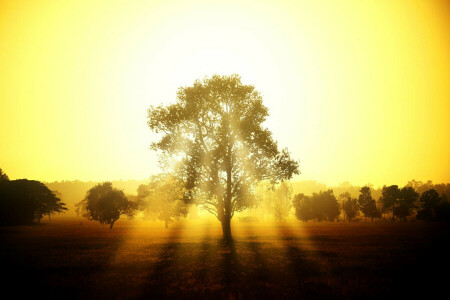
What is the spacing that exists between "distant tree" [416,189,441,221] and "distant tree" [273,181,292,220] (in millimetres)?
56796

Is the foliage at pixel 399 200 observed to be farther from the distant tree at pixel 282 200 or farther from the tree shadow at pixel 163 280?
the tree shadow at pixel 163 280

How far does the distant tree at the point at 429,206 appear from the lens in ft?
322

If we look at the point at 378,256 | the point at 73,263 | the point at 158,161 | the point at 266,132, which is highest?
the point at 266,132

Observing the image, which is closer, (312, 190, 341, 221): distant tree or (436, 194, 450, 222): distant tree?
(436, 194, 450, 222): distant tree

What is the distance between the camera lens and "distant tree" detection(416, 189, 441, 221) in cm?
9800

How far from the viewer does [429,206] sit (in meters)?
99.7

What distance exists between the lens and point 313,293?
1268 cm

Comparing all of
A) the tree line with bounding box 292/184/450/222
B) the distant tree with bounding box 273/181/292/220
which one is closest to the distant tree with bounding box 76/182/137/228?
the tree line with bounding box 292/184/450/222

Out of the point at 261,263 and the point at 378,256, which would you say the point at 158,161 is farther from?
the point at 378,256

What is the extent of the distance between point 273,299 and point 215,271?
6.49 metres

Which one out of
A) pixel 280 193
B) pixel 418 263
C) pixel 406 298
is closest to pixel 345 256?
pixel 418 263

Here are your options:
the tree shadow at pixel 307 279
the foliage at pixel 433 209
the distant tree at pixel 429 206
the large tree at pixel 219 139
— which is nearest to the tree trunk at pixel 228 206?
the large tree at pixel 219 139

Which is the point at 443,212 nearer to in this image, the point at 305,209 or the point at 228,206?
the point at 305,209

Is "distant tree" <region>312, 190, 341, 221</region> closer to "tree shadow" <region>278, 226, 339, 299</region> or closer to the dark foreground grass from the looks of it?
the dark foreground grass
